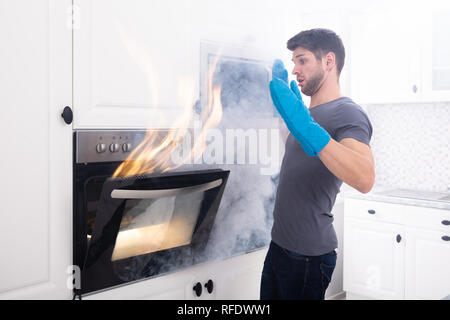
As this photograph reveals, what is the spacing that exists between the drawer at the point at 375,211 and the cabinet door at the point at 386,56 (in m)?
0.62

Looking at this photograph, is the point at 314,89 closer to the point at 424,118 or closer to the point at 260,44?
the point at 260,44

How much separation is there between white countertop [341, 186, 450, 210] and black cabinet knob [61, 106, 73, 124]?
68.6 inches

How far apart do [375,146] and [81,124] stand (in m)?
2.12

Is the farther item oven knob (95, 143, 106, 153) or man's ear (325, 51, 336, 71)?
man's ear (325, 51, 336, 71)

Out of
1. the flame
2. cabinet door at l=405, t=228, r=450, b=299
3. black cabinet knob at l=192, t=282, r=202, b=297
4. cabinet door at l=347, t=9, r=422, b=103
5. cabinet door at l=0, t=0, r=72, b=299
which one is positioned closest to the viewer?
cabinet door at l=0, t=0, r=72, b=299

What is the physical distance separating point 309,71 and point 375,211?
112cm

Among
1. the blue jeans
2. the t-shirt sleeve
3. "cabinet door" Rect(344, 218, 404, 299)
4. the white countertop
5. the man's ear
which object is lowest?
"cabinet door" Rect(344, 218, 404, 299)

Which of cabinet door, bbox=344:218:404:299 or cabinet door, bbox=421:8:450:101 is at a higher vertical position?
cabinet door, bbox=421:8:450:101

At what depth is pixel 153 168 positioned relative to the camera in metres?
1.36

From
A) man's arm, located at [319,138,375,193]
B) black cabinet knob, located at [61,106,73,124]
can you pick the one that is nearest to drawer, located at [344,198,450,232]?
man's arm, located at [319,138,375,193]

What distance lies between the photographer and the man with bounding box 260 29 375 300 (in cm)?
126

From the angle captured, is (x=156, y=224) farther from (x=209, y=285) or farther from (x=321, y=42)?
(x=321, y=42)

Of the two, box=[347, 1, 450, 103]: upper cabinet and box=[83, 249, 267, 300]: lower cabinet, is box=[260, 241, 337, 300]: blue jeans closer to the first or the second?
box=[83, 249, 267, 300]: lower cabinet

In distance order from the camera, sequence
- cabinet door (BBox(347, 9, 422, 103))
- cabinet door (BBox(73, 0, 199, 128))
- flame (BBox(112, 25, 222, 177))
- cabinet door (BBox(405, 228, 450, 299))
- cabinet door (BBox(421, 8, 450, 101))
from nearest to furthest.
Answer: cabinet door (BBox(73, 0, 199, 128)) → flame (BBox(112, 25, 222, 177)) → cabinet door (BBox(405, 228, 450, 299)) → cabinet door (BBox(421, 8, 450, 101)) → cabinet door (BBox(347, 9, 422, 103))
